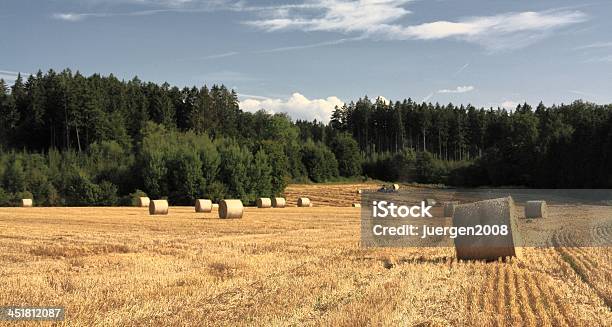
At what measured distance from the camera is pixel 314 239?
18.7 metres

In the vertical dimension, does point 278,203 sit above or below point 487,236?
below

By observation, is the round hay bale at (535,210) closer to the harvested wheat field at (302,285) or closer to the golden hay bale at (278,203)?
the harvested wheat field at (302,285)

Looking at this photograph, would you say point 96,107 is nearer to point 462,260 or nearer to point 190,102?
point 190,102

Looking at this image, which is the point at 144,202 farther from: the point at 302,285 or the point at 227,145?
the point at 302,285

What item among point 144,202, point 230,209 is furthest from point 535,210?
point 144,202

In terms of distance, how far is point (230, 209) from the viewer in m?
32.2

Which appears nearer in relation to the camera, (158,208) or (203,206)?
(158,208)

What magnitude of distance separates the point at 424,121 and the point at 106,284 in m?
130

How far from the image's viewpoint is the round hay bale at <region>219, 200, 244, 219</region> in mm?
32188

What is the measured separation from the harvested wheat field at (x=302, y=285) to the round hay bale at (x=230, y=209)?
15.6m

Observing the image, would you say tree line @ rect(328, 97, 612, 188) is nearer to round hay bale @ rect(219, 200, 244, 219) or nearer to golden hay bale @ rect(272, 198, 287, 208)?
golden hay bale @ rect(272, 198, 287, 208)

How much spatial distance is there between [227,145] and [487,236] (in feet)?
195

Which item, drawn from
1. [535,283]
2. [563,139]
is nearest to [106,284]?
[535,283]

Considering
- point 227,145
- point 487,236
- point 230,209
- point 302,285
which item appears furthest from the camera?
point 227,145
